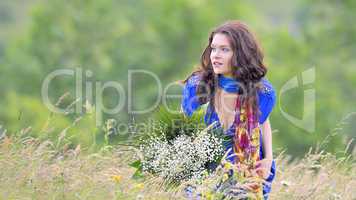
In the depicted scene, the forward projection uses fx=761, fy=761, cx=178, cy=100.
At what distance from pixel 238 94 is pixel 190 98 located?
0.36 metres

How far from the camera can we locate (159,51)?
50156mm

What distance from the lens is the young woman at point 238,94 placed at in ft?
18.3

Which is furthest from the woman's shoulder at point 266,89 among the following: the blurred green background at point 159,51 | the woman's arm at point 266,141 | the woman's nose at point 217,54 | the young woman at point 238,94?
the blurred green background at point 159,51

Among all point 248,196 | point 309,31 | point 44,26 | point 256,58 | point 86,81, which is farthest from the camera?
point 44,26

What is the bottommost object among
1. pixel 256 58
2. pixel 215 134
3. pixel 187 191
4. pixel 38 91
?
pixel 38 91

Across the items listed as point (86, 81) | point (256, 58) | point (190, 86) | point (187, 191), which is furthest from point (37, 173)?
point (86, 81)

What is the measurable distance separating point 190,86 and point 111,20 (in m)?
44.9

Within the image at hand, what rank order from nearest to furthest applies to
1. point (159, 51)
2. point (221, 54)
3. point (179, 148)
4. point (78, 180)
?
point (78, 180) → point (179, 148) → point (221, 54) → point (159, 51)

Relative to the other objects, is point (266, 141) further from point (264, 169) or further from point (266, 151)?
point (264, 169)

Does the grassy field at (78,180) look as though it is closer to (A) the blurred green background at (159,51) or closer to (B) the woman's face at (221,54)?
(B) the woman's face at (221,54)

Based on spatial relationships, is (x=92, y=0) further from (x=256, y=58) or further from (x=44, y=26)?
(x=256, y=58)

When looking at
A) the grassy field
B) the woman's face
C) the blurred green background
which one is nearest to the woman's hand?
the grassy field

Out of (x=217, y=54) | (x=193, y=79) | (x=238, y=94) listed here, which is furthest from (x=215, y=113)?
(x=217, y=54)

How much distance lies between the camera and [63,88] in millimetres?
43281
